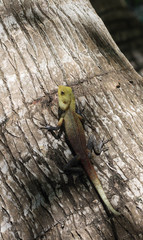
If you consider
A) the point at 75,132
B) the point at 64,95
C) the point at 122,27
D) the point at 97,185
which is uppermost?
the point at 122,27

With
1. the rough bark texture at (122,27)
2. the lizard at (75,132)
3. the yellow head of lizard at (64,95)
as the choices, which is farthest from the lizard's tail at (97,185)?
the rough bark texture at (122,27)

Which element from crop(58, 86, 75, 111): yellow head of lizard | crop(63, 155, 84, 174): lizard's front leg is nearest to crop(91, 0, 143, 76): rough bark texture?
crop(58, 86, 75, 111): yellow head of lizard

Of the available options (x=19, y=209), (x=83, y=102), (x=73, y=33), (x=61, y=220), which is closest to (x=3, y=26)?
(x=73, y=33)

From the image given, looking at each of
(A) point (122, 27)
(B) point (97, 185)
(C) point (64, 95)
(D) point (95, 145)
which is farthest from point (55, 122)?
(A) point (122, 27)

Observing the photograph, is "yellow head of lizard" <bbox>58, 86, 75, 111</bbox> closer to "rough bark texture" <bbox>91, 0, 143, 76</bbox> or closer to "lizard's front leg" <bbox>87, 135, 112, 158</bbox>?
"lizard's front leg" <bbox>87, 135, 112, 158</bbox>

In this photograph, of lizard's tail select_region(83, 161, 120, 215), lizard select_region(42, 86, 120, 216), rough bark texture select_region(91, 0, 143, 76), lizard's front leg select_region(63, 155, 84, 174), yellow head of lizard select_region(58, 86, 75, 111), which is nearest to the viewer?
lizard's tail select_region(83, 161, 120, 215)

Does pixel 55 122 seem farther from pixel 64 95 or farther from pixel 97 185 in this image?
pixel 97 185
